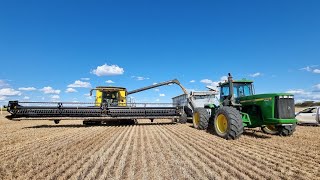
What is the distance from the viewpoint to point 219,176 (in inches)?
175

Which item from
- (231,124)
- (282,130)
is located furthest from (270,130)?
(231,124)

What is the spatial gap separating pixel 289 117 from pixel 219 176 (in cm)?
537

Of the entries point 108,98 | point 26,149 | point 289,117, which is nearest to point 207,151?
point 289,117

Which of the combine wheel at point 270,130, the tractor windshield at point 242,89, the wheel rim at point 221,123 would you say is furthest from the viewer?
the tractor windshield at point 242,89

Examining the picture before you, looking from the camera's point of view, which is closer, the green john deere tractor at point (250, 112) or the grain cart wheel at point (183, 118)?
the green john deere tractor at point (250, 112)

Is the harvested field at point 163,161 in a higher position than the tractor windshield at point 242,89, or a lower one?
lower

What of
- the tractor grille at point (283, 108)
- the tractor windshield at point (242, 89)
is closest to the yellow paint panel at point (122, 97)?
the tractor windshield at point (242, 89)

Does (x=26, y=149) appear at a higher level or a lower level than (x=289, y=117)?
lower

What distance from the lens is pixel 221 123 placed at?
9773 millimetres

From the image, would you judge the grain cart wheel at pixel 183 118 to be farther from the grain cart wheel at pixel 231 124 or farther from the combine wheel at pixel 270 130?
the grain cart wheel at pixel 231 124

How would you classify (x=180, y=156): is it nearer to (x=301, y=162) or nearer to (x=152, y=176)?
(x=152, y=176)

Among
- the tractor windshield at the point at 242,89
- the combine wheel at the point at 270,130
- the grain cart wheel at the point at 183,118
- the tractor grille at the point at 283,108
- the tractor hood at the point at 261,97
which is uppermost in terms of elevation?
the tractor windshield at the point at 242,89

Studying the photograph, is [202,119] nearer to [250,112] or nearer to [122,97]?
[250,112]

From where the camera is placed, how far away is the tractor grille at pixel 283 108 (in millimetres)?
8656
